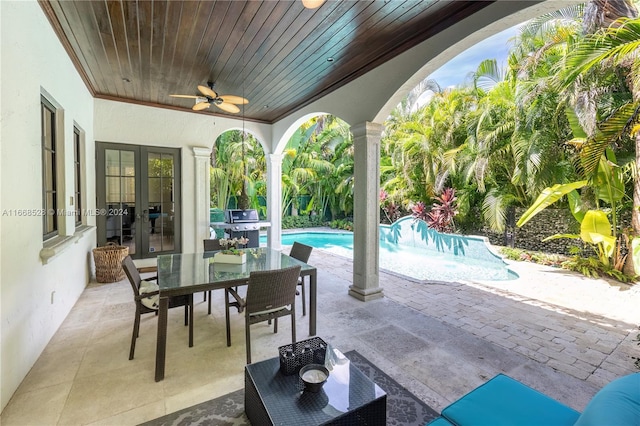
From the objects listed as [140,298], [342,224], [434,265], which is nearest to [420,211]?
[434,265]

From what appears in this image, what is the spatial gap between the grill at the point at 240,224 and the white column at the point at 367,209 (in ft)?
9.86

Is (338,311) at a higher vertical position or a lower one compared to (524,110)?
lower

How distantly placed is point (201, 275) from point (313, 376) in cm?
152

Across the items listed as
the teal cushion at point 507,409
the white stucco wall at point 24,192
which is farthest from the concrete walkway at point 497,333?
the white stucco wall at point 24,192

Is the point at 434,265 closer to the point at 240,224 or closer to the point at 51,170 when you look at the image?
the point at 240,224

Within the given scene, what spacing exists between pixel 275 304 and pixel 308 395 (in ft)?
3.69

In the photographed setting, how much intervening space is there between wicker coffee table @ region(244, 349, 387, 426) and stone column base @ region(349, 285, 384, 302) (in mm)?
2304

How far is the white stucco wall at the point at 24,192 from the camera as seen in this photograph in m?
2.11

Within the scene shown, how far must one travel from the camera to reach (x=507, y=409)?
1.48m

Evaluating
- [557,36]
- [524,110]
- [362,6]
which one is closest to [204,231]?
[362,6]

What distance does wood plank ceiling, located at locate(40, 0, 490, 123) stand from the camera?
9.27 feet

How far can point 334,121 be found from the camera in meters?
13.0

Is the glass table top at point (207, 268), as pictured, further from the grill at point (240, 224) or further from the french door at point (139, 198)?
the french door at point (139, 198)

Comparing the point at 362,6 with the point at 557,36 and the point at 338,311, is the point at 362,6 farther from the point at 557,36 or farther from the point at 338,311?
the point at 557,36
